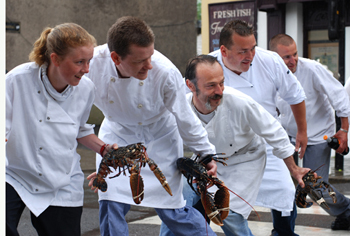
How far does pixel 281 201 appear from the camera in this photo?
4.78 metres

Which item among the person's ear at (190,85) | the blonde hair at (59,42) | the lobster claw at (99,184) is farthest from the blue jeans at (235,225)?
A: the blonde hair at (59,42)

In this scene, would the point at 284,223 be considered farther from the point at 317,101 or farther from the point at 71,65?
the point at 71,65

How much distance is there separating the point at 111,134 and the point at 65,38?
116 cm

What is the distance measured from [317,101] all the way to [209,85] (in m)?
2.33

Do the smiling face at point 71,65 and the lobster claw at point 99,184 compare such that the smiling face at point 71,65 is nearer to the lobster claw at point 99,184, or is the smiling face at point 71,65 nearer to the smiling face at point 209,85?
the lobster claw at point 99,184

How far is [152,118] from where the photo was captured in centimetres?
405

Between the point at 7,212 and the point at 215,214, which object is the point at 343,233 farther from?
the point at 7,212

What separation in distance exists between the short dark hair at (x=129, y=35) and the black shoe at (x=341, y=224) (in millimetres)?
3315

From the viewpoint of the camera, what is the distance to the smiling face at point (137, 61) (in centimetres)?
346

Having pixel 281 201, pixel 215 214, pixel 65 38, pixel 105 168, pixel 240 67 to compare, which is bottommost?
pixel 281 201

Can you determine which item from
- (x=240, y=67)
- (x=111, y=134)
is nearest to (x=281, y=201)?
(x=240, y=67)

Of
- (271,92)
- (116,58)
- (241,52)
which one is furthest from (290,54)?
(116,58)

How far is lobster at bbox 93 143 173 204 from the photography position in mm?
3256

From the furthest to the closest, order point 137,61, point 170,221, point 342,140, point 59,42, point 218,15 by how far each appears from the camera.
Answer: point 218,15 < point 342,140 < point 170,221 < point 137,61 < point 59,42
